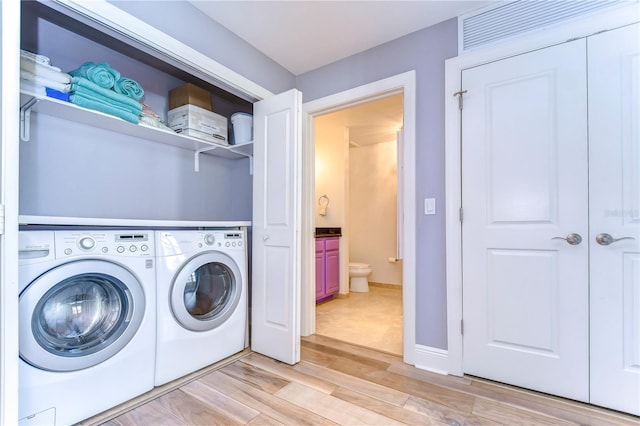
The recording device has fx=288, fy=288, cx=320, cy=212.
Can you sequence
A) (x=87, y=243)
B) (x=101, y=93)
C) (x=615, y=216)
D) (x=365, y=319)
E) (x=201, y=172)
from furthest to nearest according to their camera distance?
1. (x=365, y=319)
2. (x=201, y=172)
3. (x=101, y=93)
4. (x=615, y=216)
5. (x=87, y=243)

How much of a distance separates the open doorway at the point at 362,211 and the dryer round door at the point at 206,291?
3.36 ft

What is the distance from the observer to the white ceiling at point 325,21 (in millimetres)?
1859

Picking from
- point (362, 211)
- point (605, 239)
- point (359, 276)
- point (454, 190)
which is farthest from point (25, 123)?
point (362, 211)

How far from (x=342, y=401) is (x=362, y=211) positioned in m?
3.73

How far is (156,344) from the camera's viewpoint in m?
1.65

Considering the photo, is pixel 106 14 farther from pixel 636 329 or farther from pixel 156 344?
pixel 636 329

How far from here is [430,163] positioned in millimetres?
2023

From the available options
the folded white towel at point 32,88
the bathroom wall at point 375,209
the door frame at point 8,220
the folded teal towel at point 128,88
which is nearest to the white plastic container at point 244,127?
the folded teal towel at point 128,88

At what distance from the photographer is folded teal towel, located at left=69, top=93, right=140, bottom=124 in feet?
5.09

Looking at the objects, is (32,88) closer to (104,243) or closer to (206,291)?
(104,243)

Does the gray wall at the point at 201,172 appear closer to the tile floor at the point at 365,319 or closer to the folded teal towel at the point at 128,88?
the folded teal towel at the point at 128,88

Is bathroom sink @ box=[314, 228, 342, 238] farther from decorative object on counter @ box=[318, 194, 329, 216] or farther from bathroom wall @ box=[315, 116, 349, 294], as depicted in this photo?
decorative object on counter @ box=[318, 194, 329, 216]

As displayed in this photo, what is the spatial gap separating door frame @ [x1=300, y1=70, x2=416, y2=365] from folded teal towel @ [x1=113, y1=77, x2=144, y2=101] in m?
1.29

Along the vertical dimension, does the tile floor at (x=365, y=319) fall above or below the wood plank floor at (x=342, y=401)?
below
